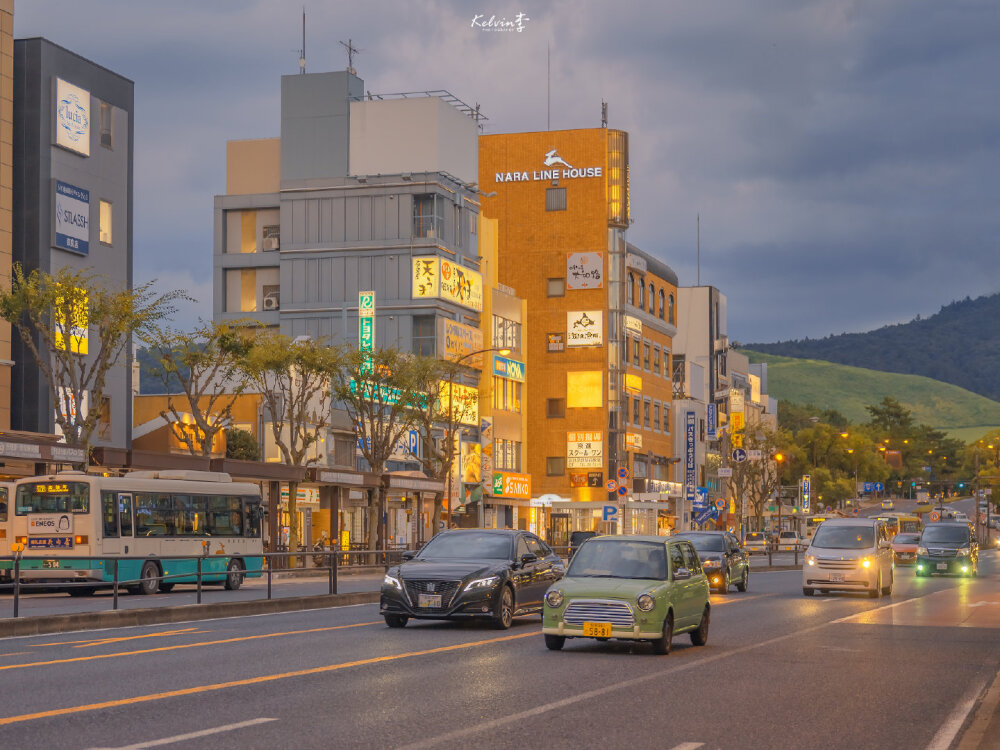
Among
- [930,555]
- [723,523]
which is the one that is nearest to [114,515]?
[930,555]

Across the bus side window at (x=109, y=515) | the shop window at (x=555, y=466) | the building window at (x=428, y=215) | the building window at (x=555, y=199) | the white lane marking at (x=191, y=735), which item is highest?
the building window at (x=555, y=199)

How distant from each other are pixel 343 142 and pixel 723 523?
43495mm

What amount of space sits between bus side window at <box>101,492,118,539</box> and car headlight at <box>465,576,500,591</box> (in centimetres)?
1727

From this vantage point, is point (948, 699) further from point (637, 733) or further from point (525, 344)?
point (525, 344)

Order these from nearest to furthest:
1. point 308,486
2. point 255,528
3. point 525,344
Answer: point 255,528
point 308,486
point 525,344

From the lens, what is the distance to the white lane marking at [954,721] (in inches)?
472

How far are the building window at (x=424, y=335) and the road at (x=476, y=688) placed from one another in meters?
58.3

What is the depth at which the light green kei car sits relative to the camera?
19.0 m

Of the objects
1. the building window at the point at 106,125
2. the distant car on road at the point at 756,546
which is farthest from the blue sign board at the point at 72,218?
the distant car on road at the point at 756,546

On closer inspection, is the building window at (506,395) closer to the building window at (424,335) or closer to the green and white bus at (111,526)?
the building window at (424,335)

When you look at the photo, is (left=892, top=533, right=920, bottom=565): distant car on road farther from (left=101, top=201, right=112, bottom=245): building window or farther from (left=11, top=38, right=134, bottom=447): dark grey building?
(left=101, top=201, right=112, bottom=245): building window

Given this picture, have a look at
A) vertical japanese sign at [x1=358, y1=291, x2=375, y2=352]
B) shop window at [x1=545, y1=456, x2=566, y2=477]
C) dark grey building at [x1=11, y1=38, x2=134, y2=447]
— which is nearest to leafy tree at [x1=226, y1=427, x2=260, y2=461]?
dark grey building at [x1=11, y1=38, x2=134, y2=447]

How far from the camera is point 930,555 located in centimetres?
5434

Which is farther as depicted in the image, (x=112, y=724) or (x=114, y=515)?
(x=114, y=515)
